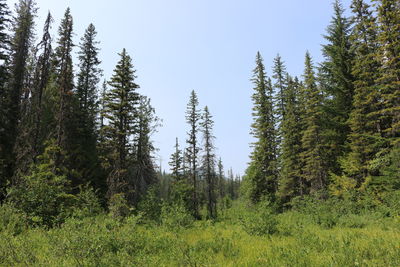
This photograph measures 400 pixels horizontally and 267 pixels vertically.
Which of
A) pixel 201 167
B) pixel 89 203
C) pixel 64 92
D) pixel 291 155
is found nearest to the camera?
pixel 89 203

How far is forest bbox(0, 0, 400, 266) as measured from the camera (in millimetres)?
5883

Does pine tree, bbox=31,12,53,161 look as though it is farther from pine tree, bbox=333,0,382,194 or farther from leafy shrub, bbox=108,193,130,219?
pine tree, bbox=333,0,382,194

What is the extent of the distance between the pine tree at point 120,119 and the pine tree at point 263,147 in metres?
14.3

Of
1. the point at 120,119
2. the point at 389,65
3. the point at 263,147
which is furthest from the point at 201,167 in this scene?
the point at 389,65

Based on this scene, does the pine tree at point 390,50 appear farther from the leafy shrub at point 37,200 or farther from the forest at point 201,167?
the leafy shrub at point 37,200

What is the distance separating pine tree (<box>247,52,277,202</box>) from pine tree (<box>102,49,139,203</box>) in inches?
563

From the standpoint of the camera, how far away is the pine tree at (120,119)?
1859 centimetres

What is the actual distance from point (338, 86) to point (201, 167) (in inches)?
784

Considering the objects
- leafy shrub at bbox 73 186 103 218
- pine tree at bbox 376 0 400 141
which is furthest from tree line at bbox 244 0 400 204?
leafy shrub at bbox 73 186 103 218

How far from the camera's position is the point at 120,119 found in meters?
19.5

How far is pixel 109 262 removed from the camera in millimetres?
4730

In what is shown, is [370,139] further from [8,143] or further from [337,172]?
[8,143]

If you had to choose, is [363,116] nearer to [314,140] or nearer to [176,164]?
[314,140]

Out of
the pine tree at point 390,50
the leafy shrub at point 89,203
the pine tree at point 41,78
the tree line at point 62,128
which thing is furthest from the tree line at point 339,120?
the pine tree at point 41,78
